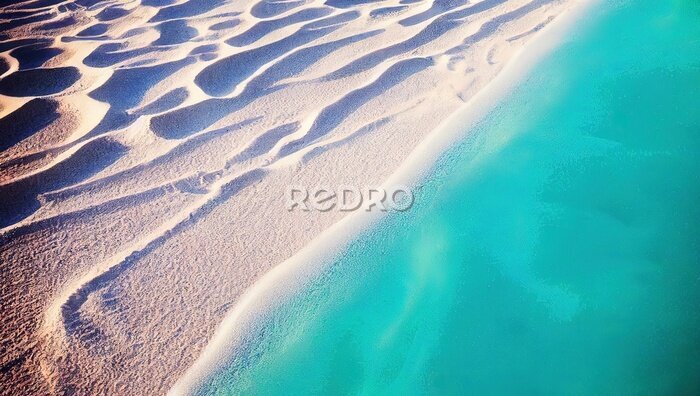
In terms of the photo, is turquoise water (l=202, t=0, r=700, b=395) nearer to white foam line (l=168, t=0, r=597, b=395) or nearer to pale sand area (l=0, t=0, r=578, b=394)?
white foam line (l=168, t=0, r=597, b=395)

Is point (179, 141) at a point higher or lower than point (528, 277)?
higher

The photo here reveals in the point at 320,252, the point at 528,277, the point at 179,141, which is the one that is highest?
the point at 179,141

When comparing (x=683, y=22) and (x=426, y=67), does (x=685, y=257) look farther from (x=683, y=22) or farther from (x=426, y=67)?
(x=683, y=22)

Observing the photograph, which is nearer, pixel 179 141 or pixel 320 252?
pixel 320 252

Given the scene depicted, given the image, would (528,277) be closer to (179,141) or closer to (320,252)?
(320,252)

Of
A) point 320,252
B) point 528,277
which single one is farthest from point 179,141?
point 528,277

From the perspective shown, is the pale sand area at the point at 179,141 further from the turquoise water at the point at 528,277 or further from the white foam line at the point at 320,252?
the turquoise water at the point at 528,277

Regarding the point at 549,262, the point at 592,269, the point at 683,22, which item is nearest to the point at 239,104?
the point at 549,262

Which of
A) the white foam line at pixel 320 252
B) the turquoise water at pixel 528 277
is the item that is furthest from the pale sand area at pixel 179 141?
the turquoise water at pixel 528 277
